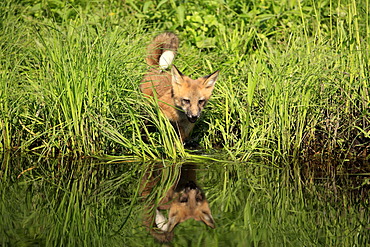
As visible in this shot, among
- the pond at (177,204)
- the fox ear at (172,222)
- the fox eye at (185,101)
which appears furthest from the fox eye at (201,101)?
the fox ear at (172,222)

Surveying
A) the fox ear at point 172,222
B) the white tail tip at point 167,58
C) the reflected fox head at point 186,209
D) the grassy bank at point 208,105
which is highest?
the white tail tip at point 167,58

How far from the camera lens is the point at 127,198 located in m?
→ 4.98

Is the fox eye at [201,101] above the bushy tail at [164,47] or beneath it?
beneath

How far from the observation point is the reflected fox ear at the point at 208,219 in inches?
168

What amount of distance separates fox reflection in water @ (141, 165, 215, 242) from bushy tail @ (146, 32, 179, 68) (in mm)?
2197

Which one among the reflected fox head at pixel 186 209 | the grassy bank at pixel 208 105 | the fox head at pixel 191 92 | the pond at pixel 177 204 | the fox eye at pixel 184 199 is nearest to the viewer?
the pond at pixel 177 204

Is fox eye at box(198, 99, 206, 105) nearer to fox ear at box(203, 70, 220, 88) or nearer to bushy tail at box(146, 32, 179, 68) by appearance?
fox ear at box(203, 70, 220, 88)

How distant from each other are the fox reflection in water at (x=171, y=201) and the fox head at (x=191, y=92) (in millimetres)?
896

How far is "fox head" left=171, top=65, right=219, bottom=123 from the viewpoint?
6634mm

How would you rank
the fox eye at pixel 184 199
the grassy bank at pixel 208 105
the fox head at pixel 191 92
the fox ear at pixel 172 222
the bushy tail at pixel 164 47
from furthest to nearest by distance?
the bushy tail at pixel 164 47
the fox head at pixel 191 92
the grassy bank at pixel 208 105
the fox eye at pixel 184 199
the fox ear at pixel 172 222

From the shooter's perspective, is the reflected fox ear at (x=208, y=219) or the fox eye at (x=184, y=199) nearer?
the reflected fox ear at (x=208, y=219)

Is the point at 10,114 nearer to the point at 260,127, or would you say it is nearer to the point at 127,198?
the point at 127,198

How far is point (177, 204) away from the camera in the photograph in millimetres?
4789

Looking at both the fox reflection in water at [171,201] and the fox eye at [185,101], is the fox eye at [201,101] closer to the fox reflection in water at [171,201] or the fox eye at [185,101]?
the fox eye at [185,101]
